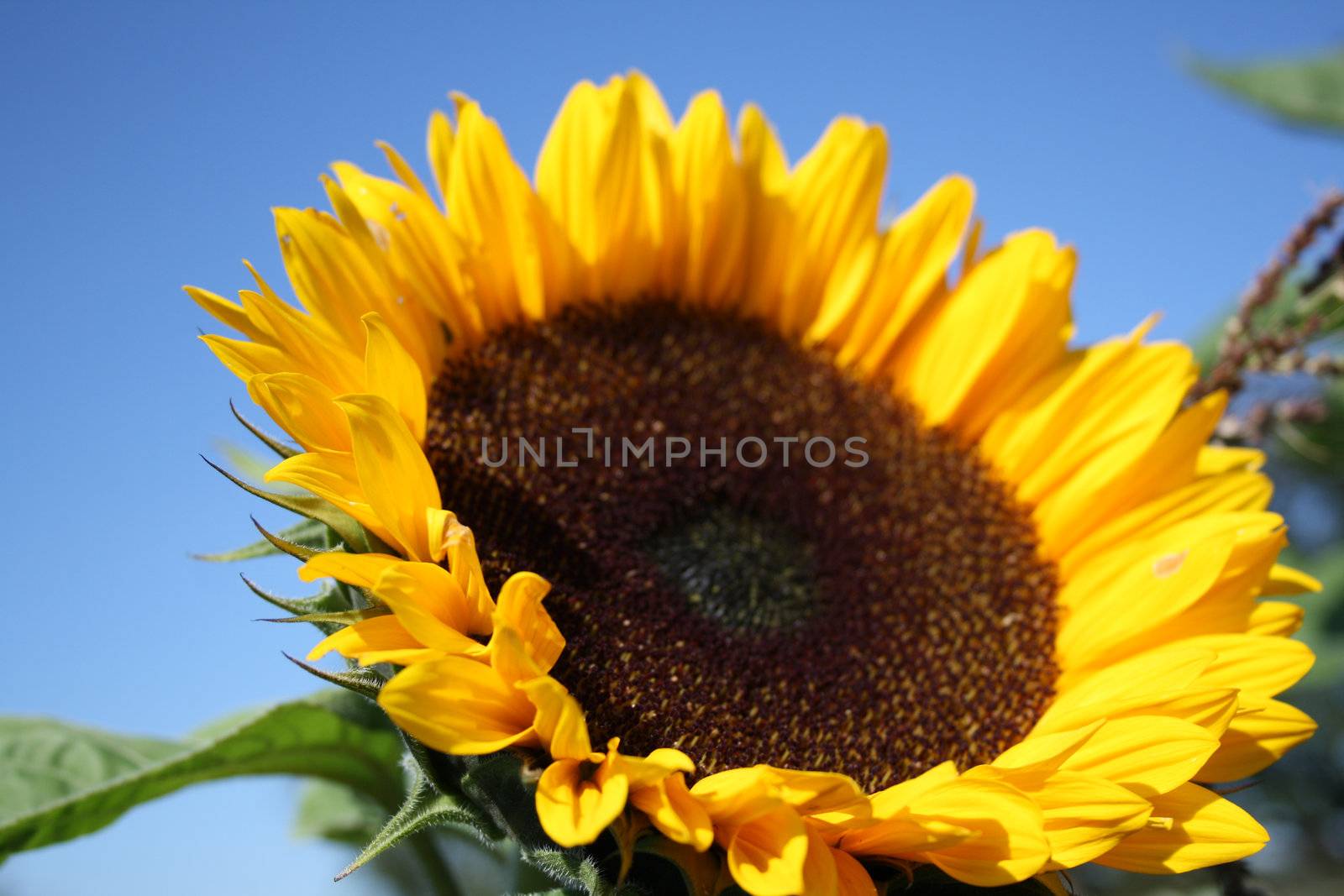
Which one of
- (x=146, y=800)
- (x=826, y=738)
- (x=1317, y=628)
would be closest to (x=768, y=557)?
(x=826, y=738)

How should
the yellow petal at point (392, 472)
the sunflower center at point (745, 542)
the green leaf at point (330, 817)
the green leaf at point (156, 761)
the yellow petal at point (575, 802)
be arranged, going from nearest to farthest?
the yellow petal at point (575, 802)
the yellow petal at point (392, 472)
the sunflower center at point (745, 542)
the green leaf at point (156, 761)
the green leaf at point (330, 817)

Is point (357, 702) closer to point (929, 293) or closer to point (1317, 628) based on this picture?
point (929, 293)

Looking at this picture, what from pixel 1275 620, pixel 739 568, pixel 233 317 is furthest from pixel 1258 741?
pixel 233 317

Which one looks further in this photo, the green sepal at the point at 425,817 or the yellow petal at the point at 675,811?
the green sepal at the point at 425,817

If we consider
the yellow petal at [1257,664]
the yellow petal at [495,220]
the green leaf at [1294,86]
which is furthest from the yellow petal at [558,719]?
the green leaf at [1294,86]

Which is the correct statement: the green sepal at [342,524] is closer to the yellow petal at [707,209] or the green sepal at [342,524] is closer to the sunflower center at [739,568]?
the sunflower center at [739,568]

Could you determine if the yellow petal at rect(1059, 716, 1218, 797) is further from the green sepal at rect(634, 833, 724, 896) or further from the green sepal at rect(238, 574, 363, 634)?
the green sepal at rect(238, 574, 363, 634)

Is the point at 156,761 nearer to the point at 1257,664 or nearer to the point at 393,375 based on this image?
the point at 393,375
